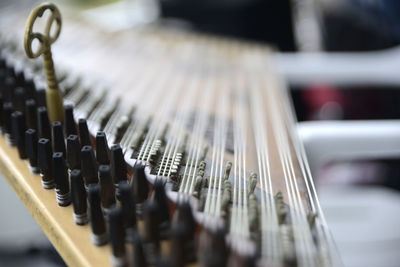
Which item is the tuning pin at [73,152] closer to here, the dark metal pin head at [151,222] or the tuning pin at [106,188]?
the tuning pin at [106,188]

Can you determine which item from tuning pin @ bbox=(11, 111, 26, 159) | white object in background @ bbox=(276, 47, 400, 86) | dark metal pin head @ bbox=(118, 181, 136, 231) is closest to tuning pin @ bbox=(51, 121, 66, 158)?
tuning pin @ bbox=(11, 111, 26, 159)

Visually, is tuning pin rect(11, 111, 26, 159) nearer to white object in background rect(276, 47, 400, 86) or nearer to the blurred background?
the blurred background

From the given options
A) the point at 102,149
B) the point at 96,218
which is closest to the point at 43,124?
the point at 102,149

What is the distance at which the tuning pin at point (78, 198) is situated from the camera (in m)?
0.60

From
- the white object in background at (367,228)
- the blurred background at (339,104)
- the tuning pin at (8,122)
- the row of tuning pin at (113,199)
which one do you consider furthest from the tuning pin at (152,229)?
the white object in background at (367,228)

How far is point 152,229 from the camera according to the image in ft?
1.76

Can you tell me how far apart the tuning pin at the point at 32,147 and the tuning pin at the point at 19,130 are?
1.9 inches

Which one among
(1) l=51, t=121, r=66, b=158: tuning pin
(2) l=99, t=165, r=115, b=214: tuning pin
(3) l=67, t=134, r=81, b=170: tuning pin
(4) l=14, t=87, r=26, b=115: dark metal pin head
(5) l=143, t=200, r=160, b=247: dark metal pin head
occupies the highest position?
(4) l=14, t=87, r=26, b=115: dark metal pin head

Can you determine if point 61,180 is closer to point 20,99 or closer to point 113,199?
point 113,199

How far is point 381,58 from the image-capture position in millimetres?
1606

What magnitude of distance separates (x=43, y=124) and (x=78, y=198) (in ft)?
0.74

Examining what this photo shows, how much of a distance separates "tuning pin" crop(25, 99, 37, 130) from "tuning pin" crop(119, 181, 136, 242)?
344 mm

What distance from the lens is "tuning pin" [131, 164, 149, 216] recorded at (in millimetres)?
595

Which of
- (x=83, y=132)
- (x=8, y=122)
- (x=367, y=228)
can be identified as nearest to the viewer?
(x=83, y=132)
